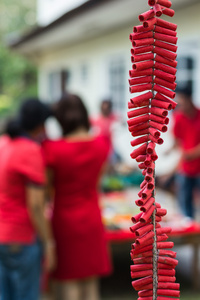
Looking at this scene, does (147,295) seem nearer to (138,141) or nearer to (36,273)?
(138,141)

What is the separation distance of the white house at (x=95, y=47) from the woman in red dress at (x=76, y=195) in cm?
490

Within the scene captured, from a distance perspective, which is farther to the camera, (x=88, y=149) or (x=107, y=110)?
(x=107, y=110)

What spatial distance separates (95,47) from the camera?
1204 cm

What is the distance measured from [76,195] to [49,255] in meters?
0.39

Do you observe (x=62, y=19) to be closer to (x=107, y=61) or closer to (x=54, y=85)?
(x=107, y=61)

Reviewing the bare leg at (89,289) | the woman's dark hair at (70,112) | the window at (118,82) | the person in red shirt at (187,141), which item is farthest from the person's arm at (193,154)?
the window at (118,82)

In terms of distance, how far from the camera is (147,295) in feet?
1.78

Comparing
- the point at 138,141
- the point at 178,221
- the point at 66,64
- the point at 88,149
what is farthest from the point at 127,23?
the point at 138,141

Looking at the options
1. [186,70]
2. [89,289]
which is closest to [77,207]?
[89,289]

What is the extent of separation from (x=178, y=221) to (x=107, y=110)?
3637mm

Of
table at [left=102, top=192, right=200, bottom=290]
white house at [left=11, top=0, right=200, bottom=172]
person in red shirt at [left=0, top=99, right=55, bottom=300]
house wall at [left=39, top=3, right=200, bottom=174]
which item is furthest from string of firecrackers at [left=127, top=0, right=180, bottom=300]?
house wall at [left=39, top=3, right=200, bottom=174]

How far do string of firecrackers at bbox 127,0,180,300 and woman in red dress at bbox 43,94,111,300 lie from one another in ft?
7.30

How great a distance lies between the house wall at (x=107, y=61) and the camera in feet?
26.3

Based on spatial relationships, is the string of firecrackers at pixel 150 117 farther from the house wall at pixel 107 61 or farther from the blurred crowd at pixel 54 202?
the house wall at pixel 107 61
